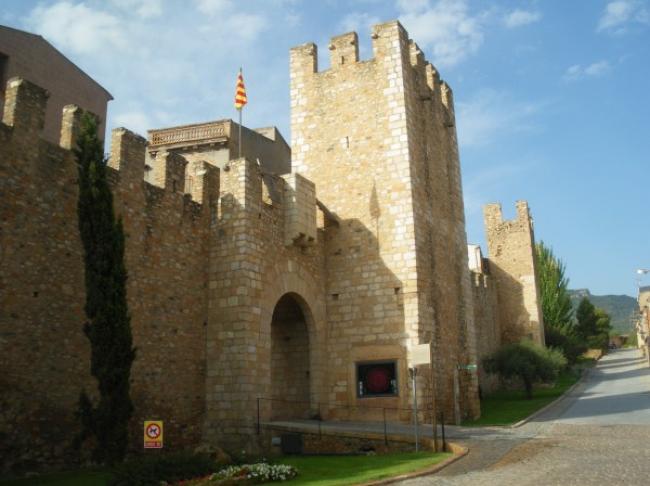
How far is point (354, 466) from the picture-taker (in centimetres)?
1023

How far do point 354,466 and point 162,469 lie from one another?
302 cm

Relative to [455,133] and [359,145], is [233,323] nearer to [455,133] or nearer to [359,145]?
[359,145]

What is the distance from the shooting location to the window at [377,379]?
15.8 meters

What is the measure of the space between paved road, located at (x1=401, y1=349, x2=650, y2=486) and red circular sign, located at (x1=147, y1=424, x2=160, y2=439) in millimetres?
3308

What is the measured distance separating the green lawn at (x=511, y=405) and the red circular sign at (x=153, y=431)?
10.0 metres

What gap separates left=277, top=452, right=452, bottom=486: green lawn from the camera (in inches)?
351

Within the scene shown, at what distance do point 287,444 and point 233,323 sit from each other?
2.67 meters

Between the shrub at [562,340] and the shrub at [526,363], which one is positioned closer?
the shrub at [526,363]

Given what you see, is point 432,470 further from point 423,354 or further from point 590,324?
point 590,324

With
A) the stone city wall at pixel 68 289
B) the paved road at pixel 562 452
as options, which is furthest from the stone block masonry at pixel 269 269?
the paved road at pixel 562 452

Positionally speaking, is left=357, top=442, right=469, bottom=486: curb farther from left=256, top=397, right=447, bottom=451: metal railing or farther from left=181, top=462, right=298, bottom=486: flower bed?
left=256, top=397, right=447, bottom=451: metal railing

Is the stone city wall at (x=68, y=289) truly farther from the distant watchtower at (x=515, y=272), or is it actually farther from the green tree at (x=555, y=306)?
the green tree at (x=555, y=306)

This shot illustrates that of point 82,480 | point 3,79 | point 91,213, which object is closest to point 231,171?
point 91,213

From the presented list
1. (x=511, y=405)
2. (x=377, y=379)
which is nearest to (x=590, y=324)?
(x=511, y=405)
